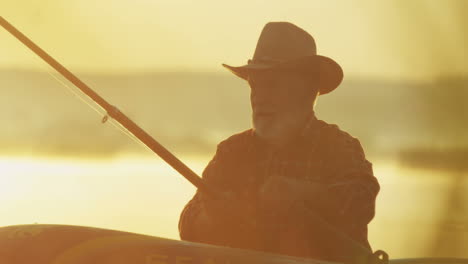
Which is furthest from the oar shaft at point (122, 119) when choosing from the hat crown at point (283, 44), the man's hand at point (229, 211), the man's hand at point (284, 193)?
the hat crown at point (283, 44)

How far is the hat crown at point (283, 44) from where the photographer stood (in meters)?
6.81

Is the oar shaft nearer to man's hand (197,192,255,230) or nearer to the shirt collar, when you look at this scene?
man's hand (197,192,255,230)

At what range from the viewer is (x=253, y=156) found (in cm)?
661

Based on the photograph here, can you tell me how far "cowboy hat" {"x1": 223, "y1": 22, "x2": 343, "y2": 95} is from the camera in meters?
6.73

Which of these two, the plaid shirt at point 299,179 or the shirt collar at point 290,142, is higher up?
the shirt collar at point 290,142

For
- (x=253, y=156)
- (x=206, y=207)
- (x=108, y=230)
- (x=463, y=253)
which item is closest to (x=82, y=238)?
(x=108, y=230)

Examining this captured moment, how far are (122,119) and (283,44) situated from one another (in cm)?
108

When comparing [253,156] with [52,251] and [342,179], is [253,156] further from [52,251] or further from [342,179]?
[52,251]

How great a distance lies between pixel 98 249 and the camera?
5684mm

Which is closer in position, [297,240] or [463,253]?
[297,240]

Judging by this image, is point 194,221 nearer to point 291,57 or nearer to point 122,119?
point 122,119

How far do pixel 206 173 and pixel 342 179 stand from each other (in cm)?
70

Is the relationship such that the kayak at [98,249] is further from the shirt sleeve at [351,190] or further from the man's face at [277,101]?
the man's face at [277,101]

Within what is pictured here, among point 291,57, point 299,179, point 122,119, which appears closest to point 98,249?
point 122,119
